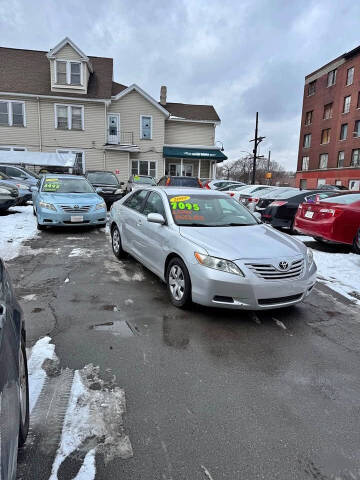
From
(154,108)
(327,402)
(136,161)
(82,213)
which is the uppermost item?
(154,108)

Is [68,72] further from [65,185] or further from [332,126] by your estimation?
[332,126]

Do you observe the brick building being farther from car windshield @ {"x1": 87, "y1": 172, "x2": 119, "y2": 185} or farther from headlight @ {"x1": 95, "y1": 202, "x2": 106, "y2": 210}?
headlight @ {"x1": 95, "y1": 202, "x2": 106, "y2": 210}

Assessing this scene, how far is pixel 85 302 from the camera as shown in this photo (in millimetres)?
4281

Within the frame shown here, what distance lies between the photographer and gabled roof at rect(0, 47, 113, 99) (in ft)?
74.4

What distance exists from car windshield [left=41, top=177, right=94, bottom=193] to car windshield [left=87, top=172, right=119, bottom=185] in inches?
190

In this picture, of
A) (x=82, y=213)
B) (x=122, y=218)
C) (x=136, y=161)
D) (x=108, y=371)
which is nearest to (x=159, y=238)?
(x=122, y=218)

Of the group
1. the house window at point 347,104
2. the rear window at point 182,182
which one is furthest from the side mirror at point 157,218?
the house window at point 347,104

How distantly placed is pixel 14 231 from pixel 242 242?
690cm

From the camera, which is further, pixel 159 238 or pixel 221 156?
pixel 221 156

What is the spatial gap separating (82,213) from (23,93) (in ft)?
60.8

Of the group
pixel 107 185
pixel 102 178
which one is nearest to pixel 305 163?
pixel 102 178

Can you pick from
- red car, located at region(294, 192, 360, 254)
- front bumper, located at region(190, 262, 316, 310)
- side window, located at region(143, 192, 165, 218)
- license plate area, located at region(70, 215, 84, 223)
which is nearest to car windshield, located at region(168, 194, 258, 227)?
side window, located at region(143, 192, 165, 218)

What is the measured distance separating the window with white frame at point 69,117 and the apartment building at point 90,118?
68 mm

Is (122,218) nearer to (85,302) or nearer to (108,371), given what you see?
(85,302)
